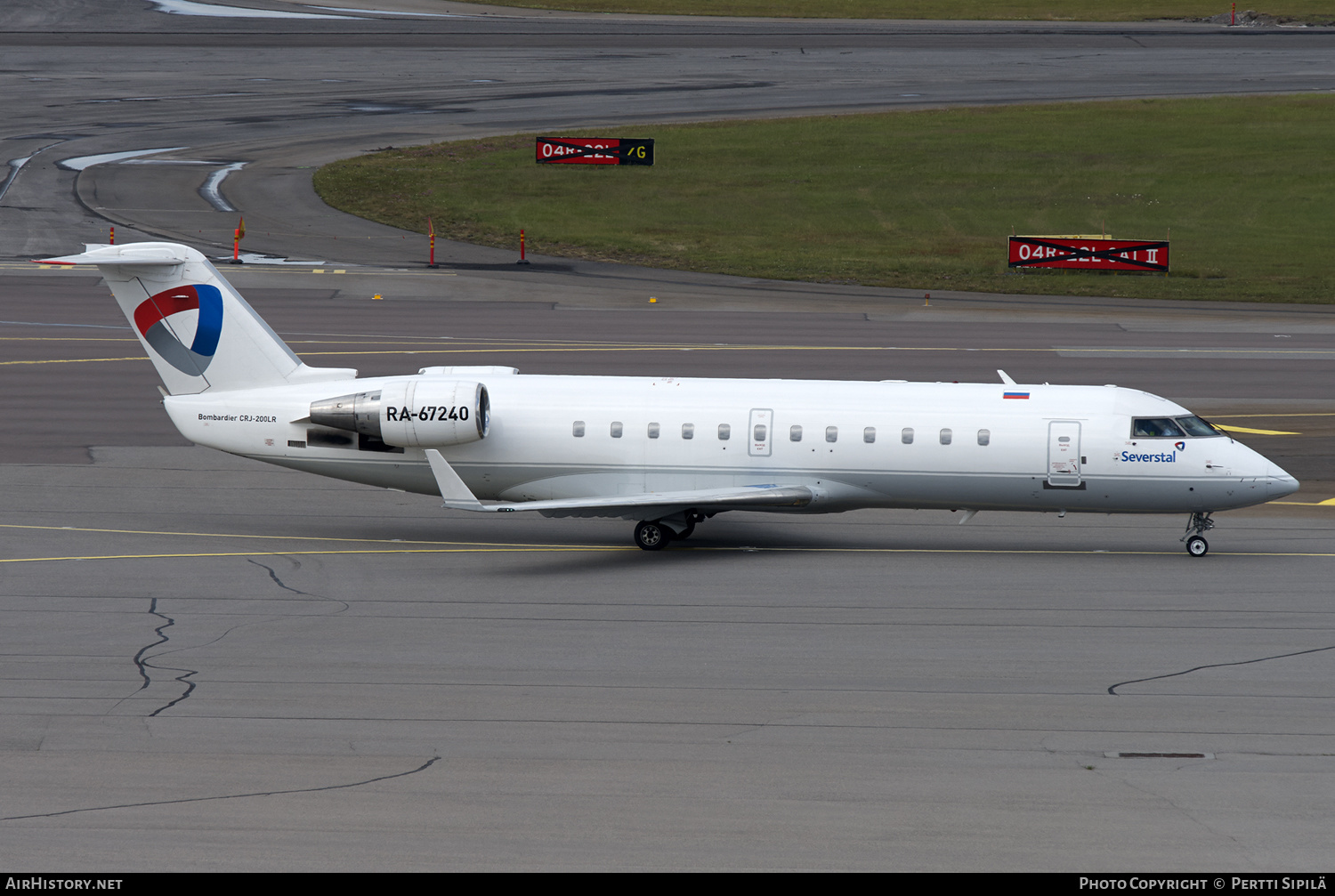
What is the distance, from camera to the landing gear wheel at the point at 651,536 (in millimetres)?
26406

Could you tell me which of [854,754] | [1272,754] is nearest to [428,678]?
[854,754]

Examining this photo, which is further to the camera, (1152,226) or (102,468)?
(1152,226)

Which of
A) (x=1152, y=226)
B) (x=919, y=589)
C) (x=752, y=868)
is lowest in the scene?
(x=752, y=868)

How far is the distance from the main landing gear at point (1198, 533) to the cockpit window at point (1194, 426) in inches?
56.9

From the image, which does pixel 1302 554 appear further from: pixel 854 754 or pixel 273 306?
pixel 273 306

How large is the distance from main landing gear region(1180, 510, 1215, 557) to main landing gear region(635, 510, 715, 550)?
865 centimetres

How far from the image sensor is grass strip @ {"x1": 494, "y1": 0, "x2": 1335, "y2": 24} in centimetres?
11131

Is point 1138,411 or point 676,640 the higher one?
point 1138,411

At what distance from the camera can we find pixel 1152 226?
62.2 metres

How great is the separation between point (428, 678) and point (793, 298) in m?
34.2

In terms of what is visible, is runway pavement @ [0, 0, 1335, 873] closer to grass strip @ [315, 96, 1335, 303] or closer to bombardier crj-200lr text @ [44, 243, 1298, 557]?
bombardier crj-200lr text @ [44, 243, 1298, 557]

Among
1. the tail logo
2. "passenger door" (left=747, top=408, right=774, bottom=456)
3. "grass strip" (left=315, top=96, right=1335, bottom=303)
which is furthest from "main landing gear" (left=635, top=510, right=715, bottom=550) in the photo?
"grass strip" (left=315, top=96, right=1335, bottom=303)

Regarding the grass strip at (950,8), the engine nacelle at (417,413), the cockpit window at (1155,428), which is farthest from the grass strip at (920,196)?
the grass strip at (950,8)

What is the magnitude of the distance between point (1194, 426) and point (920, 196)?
42040 mm
